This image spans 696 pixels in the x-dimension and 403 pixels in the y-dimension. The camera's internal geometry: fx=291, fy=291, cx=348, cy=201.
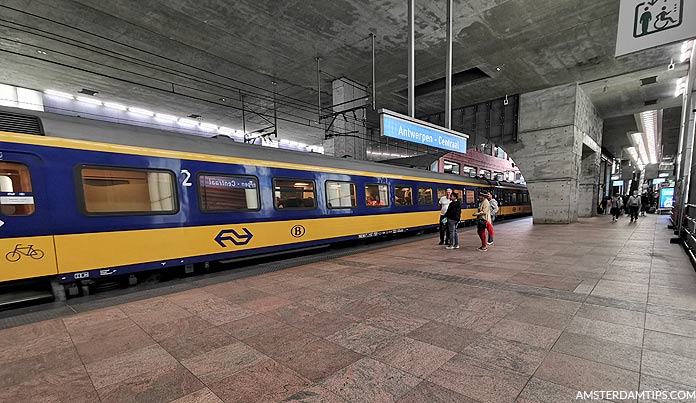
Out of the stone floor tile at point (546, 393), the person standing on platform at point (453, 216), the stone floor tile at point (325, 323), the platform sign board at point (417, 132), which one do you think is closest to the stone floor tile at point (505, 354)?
the stone floor tile at point (546, 393)

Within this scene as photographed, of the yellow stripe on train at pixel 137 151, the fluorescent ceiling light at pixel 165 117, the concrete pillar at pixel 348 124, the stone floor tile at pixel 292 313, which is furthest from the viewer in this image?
the fluorescent ceiling light at pixel 165 117

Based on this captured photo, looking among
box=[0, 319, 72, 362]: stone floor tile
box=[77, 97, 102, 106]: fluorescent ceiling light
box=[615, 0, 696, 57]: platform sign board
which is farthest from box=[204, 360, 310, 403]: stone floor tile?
box=[77, 97, 102, 106]: fluorescent ceiling light

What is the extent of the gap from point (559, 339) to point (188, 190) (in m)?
6.08

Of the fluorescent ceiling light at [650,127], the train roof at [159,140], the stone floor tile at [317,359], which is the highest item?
the fluorescent ceiling light at [650,127]

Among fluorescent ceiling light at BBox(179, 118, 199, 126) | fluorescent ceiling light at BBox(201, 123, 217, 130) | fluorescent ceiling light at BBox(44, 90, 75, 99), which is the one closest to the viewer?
fluorescent ceiling light at BBox(44, 90, 75, 99)

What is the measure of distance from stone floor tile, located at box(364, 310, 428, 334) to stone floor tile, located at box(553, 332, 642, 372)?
133 centimetres

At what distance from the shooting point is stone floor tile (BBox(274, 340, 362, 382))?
2.48m

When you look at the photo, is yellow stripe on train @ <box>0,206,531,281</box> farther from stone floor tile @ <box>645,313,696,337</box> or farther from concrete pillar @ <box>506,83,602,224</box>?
concrete pillar @ <box>506,83,602,224</box>

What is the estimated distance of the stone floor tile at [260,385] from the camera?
2170mm

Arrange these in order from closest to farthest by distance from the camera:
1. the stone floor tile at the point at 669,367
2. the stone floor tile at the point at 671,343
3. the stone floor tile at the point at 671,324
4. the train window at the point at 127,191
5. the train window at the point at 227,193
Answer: the stone floor tile at the point at 669,367 → the stone floor tile at the point at 671,343 → the stone floor tile at the point at 671,324 → the train window at the point at 127,191 → the train window at the point at 227,193

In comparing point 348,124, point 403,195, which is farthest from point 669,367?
point 348,124

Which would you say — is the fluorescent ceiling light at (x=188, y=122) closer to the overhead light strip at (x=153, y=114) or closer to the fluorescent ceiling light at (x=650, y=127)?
the overhead light strip at (x=153, y=114)

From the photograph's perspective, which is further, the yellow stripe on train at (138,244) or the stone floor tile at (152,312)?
the yellow stripe on train at (138,244)

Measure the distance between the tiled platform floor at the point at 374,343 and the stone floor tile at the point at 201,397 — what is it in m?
0.01
